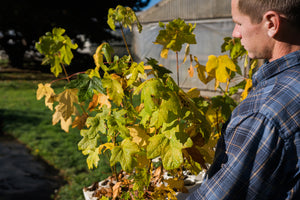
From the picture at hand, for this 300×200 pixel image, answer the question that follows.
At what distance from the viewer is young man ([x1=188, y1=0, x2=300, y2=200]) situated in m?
0.73

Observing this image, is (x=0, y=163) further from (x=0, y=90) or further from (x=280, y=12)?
(x=0, y=90)

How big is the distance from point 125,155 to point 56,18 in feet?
39.6

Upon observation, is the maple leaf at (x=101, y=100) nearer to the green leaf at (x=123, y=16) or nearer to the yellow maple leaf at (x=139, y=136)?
the yellow maple leaf at (x=139, y=136)

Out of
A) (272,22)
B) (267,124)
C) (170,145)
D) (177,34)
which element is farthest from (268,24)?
(177,34)

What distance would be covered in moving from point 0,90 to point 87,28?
4587mm

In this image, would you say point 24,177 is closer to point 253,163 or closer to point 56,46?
point 56,46

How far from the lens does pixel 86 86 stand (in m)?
1.18

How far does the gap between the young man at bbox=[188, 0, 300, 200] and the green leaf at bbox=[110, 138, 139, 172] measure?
0.43 meters

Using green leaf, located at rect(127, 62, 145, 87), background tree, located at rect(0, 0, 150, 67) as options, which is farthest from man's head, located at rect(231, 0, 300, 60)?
background tree, located at rect(0, 0, 150, 67)

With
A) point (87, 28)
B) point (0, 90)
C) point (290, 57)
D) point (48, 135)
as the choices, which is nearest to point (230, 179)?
point (290, 57)

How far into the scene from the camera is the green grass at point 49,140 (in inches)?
125

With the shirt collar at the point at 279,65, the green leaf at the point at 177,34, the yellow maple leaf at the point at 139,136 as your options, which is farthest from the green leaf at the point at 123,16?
the shirt collar at the point at 279,65

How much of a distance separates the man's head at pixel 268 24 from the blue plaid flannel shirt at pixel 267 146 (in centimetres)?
5

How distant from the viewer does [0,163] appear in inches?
155
